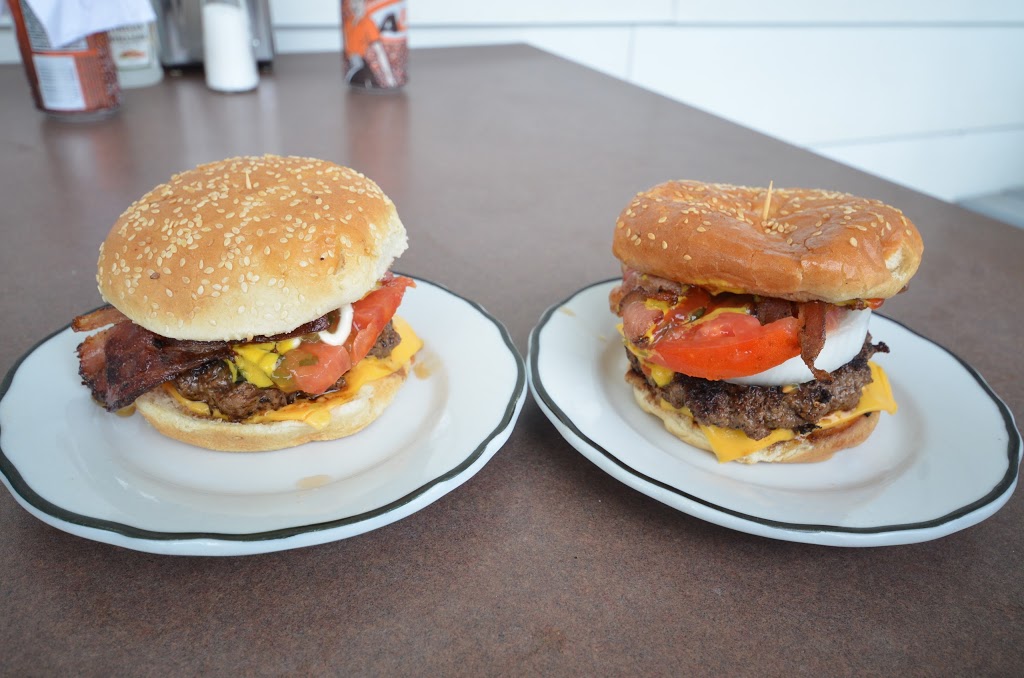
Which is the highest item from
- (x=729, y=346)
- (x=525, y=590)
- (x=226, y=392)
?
(x=729, y=346)

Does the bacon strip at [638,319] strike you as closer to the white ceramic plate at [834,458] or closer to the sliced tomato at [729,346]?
the sliced tomato at [729,346]

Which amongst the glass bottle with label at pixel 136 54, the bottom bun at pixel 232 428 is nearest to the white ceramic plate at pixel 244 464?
the bottom bun at pixel 232 428

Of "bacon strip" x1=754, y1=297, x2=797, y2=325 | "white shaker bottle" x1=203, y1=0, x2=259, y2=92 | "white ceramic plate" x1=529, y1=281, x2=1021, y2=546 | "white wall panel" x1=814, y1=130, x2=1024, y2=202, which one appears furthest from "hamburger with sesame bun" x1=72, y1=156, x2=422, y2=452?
"white wall panel" x1=814, y1=130, x2=1024, y2=202

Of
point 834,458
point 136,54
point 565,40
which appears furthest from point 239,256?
point 565,40

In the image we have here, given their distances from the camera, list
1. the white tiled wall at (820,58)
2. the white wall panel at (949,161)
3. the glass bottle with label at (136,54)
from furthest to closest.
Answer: the white wall panel at (949,161), the white tiled wall at (820,58), the glass bottle with label at (136,54)

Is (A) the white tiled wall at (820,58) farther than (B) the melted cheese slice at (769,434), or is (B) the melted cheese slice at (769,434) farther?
(A) the white tiled wall at (820,58)

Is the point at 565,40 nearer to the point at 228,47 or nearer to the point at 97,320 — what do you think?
the point at 228,47

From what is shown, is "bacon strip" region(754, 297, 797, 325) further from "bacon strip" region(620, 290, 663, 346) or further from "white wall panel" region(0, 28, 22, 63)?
"white wall panel" region(0, 28, 22, 63)
